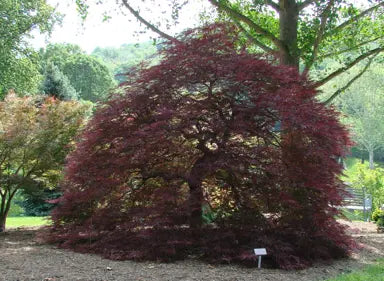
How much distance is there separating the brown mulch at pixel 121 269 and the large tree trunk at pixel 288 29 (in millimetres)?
4094

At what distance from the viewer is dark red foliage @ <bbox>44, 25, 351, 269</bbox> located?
18.2 feet

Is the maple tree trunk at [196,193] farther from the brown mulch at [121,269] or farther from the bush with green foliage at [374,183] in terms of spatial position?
the bush with green foliage at [374,183]

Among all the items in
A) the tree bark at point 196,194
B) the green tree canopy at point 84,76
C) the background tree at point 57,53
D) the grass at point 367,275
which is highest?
the background tree at point 57,53

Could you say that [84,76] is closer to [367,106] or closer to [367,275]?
[367,106]

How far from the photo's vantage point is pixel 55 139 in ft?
27.6

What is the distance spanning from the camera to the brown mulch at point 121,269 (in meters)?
4.42

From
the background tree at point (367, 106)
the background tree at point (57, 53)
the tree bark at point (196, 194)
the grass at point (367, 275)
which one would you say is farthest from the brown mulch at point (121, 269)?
the background tree at point (57, 53)

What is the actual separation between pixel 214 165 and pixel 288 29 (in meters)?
4.41

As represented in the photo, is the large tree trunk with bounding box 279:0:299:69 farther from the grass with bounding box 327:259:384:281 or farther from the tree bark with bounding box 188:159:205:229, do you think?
the grass with bounding box 327:259:384:281

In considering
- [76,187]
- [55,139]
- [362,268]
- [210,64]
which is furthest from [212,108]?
[55,139]

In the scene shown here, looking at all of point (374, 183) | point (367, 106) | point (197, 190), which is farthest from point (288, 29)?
point (367, 106)

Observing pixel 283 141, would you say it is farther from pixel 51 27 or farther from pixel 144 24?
pixel 51 27

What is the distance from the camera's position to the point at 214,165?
5543 mm

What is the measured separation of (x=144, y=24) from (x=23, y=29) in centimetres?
1545
